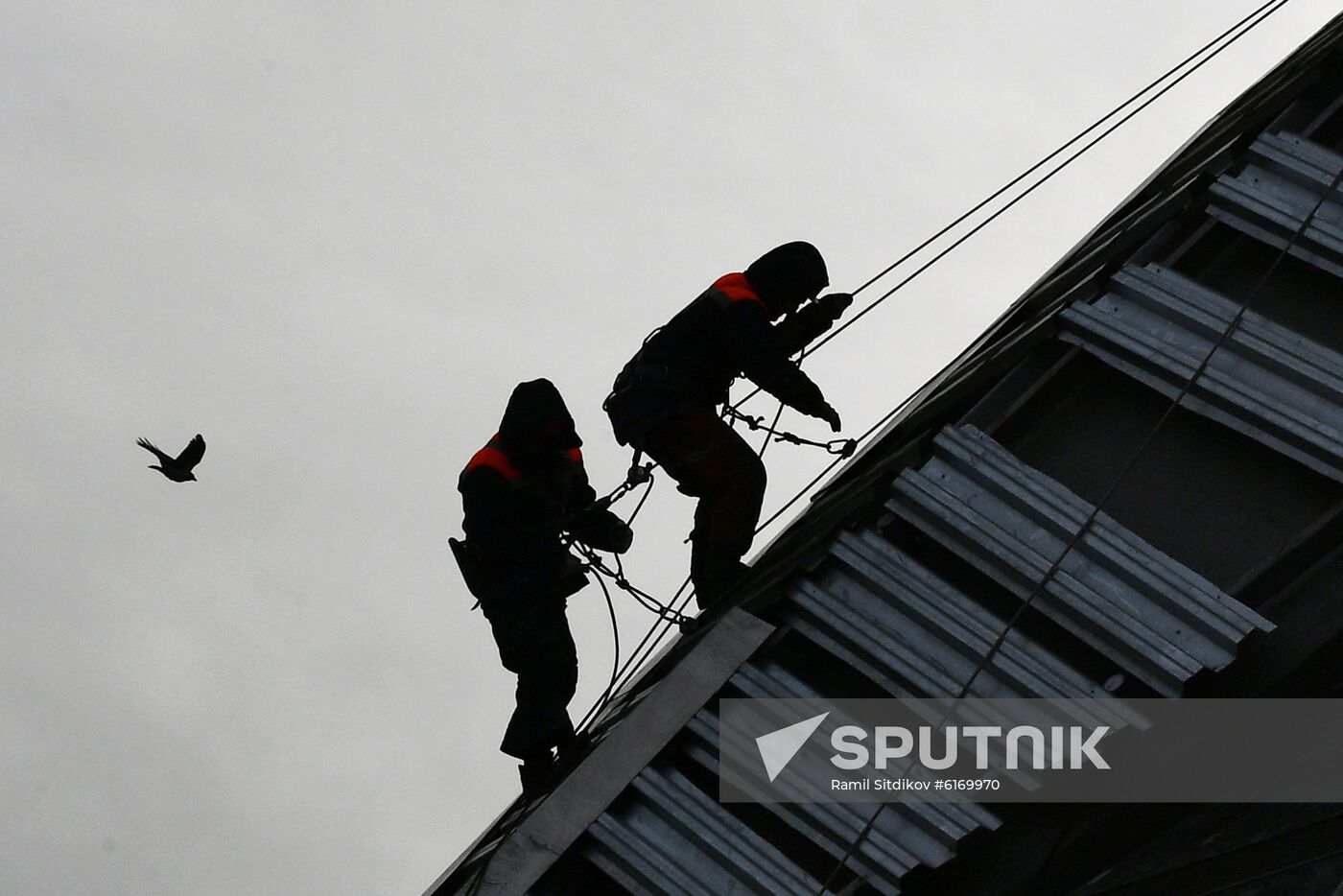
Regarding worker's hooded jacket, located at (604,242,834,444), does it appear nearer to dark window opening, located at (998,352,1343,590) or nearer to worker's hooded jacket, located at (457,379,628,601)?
worker's hooded jacket, located at (457,379,628,601)

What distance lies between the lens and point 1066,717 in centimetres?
625

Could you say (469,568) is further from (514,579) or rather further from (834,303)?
(834,303)

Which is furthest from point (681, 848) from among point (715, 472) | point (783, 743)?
point (715, 472)

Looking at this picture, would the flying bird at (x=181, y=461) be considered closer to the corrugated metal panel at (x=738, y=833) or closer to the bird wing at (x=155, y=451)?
the bird wing at (x=155, y=451)

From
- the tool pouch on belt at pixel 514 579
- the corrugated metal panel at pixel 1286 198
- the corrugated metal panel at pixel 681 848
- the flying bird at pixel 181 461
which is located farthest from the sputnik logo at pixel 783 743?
the flying bird at pixel 181 461

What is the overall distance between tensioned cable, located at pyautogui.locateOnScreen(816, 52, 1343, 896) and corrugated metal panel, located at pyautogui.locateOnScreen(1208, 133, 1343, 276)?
4 cm

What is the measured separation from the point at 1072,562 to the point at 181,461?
686 cm

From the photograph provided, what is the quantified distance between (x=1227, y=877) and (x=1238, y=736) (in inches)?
24.4

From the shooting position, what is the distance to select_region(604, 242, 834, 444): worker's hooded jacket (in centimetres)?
784

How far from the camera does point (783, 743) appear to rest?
6.42 meters

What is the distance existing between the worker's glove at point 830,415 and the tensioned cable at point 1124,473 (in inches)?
71.3

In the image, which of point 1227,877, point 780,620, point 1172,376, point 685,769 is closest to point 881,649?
point 780,620

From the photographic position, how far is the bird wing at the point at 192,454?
11.1 metres

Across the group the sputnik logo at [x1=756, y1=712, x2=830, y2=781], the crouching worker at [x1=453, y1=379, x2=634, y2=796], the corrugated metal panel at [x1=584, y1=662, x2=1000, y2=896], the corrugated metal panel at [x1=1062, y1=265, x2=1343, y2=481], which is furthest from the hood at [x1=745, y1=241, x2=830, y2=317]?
the sputnik logo at [x1=756, y1=712, x2=830, y2=781]
